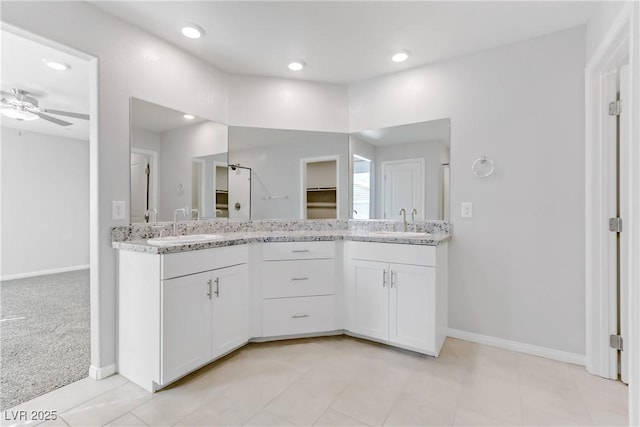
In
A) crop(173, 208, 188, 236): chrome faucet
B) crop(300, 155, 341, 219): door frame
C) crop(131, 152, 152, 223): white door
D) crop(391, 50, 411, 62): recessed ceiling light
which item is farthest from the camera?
crop(300, 155, 341, 219): door frame

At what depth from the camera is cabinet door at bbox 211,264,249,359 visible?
2043mm

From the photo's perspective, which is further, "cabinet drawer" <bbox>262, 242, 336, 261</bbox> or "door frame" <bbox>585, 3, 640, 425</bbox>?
"cabinet drawer" <bbox>262, 242, 336, 261</bbox>

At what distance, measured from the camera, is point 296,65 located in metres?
2.74

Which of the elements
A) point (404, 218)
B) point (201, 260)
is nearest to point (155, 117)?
point (201, 260)

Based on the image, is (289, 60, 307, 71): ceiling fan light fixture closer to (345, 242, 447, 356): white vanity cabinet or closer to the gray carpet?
(345, 242, 447, 356): white vanity cabinet

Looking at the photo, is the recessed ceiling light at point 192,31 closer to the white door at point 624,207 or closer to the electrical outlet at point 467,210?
the electrical outlet at point 467,210

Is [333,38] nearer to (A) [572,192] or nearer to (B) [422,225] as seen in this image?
(B) [422,225]

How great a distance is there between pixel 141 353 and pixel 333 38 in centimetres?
248

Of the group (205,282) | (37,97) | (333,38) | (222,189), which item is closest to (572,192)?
(333,38)

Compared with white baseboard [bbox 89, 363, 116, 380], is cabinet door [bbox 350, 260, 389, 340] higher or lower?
higher

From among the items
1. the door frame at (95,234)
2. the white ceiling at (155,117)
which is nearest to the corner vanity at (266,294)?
the door frame at (95,234)

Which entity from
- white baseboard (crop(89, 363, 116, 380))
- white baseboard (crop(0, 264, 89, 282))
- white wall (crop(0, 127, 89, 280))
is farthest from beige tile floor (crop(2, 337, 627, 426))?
white wall (crop(0, 127, 89, 280))

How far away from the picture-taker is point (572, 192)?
2139 millimetres

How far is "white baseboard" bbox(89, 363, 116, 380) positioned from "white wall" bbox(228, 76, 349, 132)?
2.10 m
